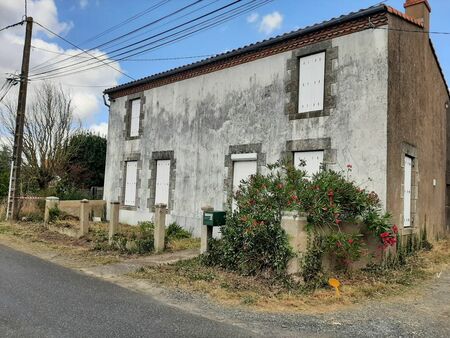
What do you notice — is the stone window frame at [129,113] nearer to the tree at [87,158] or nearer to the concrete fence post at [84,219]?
the concrete fence post at [84,219]

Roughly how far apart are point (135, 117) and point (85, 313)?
461 inches

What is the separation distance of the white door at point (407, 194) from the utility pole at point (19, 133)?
46.0ft

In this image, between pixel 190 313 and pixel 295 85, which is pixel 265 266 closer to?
pixel 190 313

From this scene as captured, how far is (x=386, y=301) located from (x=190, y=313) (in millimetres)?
3088

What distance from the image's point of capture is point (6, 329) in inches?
187

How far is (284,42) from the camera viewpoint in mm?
11211

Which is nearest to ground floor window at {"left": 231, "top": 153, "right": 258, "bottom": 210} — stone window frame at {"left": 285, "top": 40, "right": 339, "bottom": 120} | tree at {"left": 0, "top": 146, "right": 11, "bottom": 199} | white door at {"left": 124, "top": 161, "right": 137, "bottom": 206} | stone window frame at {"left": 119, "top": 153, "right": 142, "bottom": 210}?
stone window frame at {"left": 285, "top": 40, "right": 339, "bottom": 120}

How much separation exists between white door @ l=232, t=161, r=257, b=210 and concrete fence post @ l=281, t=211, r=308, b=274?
4516 mm

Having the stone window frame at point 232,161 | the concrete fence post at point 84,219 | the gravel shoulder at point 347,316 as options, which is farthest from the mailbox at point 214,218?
the concrete fence post at point 84,219

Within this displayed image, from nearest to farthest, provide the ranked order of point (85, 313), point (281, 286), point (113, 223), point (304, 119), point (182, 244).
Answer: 1. point (85, 313)
2. point (281, 286)
3. point (304, 119)
4. point (113, 223)
5. point (182, 244)

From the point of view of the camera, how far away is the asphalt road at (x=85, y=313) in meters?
4.82

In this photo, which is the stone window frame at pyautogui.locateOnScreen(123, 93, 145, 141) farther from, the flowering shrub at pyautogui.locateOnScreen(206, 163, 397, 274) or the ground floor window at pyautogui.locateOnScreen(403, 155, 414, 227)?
the ground floor window at pyautogui.locateOnScreen(403, 155, 414, 227)

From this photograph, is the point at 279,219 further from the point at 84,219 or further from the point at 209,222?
the point at 84,219

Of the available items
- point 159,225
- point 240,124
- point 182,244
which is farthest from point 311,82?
point 182,244
